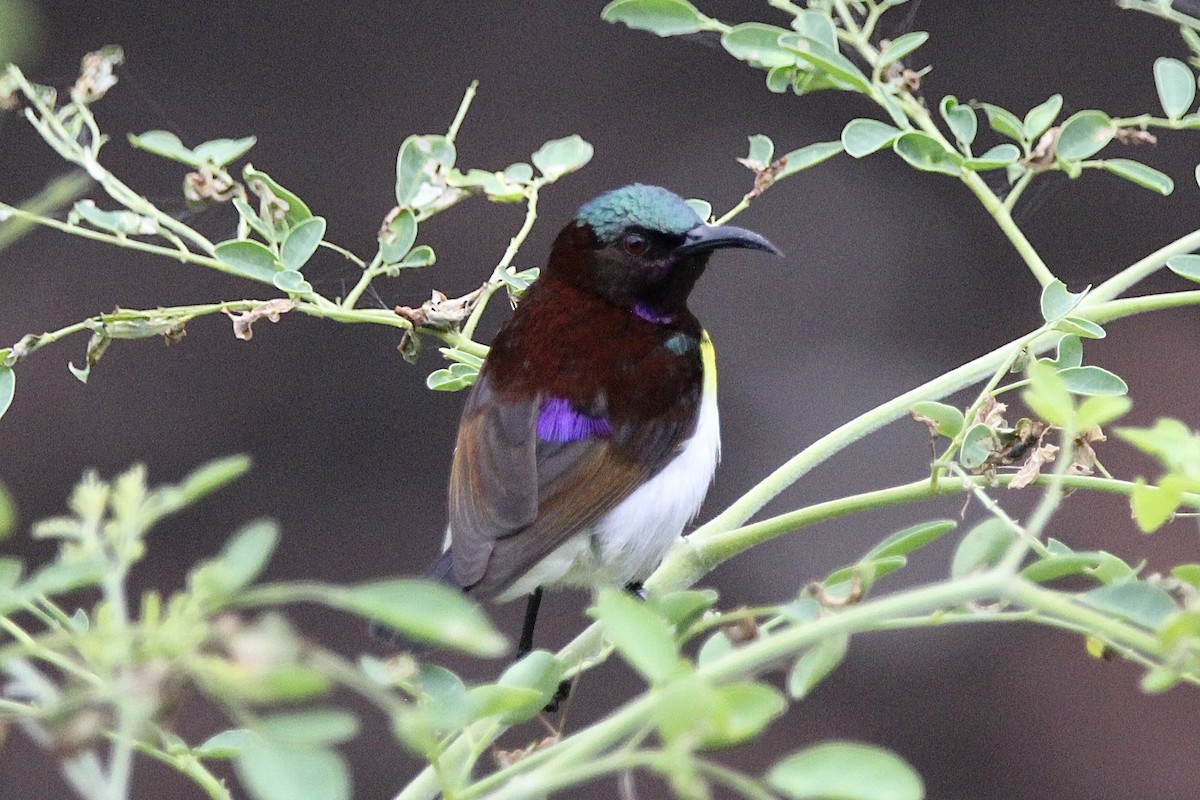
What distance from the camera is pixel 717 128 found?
13.8 ft

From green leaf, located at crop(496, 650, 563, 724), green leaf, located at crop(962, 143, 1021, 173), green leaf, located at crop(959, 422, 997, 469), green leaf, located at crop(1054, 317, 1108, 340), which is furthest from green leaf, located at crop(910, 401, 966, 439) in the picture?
green leaf, located at crop(496, 650, 563, 724)

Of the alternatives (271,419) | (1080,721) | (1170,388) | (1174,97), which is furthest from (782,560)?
(1174,97)

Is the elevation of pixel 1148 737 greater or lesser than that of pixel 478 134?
lesser

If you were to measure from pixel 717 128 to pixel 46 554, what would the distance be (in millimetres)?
2061

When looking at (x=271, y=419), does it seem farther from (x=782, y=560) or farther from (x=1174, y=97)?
(x=1174, y=97)

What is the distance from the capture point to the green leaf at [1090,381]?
52.1 inches

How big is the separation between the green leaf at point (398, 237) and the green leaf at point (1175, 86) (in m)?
0.74

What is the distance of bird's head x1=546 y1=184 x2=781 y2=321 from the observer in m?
2.11

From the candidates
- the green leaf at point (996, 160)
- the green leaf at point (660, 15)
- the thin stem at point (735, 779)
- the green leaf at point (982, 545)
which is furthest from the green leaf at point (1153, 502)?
the green leaf at point (660, 15)

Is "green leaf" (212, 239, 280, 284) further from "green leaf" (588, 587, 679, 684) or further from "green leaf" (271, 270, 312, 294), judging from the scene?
"green leaf" (588, 587, 679, 684)

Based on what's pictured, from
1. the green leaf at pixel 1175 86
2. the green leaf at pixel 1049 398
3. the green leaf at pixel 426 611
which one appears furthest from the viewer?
the green leaf at pixel 1175 86

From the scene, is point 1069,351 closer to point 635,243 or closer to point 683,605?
point 683,605

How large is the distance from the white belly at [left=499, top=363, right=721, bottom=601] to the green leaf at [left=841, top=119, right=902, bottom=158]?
0.65 m

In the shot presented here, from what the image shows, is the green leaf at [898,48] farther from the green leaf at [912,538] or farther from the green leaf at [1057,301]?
the green leaf at [912,538]
